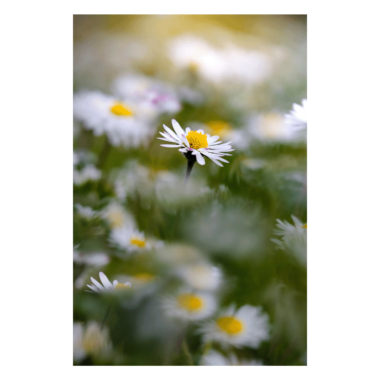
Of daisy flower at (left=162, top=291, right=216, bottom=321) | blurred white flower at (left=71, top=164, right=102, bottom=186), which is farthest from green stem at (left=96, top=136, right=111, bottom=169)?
daisy flower at (left=162, top=291, right=216, bottom=321)

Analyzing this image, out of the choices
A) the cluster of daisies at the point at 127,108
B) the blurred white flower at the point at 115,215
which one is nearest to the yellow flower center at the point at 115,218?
the blurred white flower at the point at 115,215

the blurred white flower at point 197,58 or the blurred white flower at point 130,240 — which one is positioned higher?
the blurred white flower at point 197,58

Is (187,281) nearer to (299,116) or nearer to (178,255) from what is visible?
(178,255)

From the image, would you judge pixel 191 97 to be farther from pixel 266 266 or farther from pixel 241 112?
pixel 266 266

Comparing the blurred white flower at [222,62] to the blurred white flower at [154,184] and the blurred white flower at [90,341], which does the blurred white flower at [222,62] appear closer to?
the blurred white flower at [154,184]

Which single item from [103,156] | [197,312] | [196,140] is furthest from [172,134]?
[197,312]
